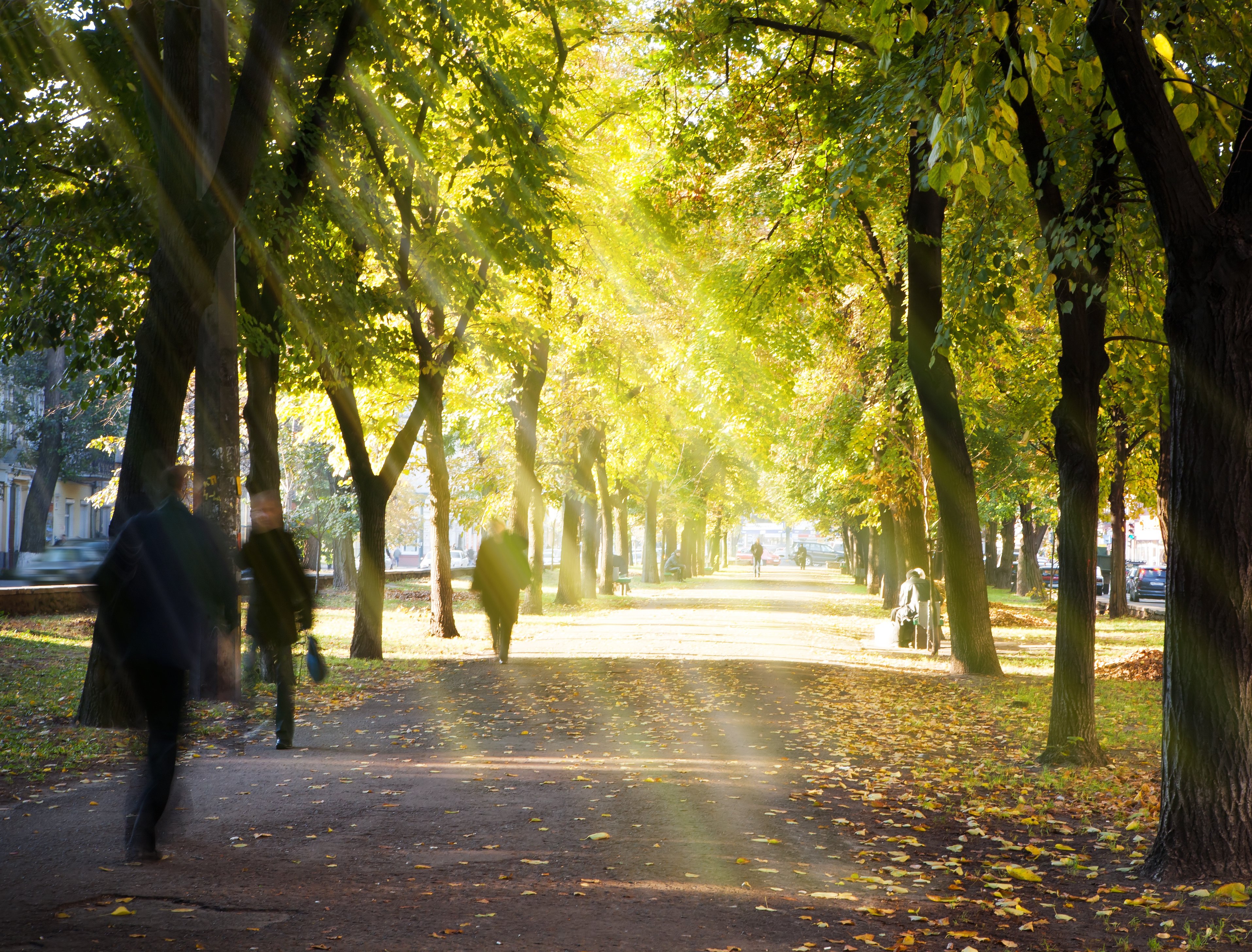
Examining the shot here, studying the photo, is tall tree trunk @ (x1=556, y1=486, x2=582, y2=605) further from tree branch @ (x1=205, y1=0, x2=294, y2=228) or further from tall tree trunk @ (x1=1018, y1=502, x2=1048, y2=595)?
tree branch @ (x1=205, y1=0, x2=294, y2=228)

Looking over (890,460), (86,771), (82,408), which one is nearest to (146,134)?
(82,408)

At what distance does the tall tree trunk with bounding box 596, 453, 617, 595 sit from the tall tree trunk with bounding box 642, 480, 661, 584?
5.30m

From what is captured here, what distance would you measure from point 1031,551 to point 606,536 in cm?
1611

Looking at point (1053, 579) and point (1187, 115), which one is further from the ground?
point (1187, 115)

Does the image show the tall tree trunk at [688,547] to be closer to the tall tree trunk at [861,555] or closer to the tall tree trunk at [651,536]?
the tall tree trunk at [861,555]

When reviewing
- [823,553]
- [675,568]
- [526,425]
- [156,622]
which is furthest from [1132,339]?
[823,553]

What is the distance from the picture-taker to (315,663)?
979 centimetres

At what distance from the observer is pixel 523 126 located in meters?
15.5

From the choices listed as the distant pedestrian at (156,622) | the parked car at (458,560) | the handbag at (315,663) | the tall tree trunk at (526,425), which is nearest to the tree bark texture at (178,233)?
the handbag at (315,663)

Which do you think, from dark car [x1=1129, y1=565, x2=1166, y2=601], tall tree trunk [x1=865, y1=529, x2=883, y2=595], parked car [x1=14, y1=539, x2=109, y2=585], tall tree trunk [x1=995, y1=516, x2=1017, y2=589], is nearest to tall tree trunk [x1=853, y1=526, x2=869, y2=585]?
tall tree trunk [x1=865, y1=529, x2=883, y2=595]

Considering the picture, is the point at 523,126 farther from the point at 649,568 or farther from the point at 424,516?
the point at 424,516

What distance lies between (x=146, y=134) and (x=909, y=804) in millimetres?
10444

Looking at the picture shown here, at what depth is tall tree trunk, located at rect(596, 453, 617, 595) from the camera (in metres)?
38.8

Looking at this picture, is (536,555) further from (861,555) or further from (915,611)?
(861,555)
